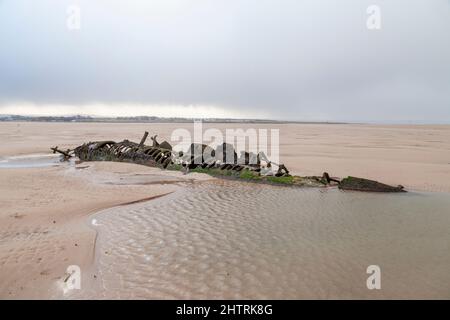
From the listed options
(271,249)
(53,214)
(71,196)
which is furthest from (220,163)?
(271,249)

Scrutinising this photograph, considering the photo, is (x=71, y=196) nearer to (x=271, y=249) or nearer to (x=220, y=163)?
(x=271, y=249)

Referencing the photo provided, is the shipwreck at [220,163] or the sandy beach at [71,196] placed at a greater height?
the shipwreck at [220,163]

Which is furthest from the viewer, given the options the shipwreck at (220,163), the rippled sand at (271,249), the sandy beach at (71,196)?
the shipwreck at (220,163)

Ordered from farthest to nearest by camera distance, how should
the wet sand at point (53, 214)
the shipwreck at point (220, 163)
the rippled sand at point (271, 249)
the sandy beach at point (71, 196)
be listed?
the shipwreck at point (220, 163), the sandy beach at point (71, 196), the wet sand at point (53, 214), the rippled sand at point (271, 249)

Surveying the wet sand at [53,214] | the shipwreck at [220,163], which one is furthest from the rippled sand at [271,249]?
the shipwreck at [220,163]

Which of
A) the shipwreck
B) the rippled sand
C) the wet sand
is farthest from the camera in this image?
the shipwreck

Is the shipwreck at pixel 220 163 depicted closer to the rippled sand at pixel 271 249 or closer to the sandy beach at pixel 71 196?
the sandy beach at pixel 71 196

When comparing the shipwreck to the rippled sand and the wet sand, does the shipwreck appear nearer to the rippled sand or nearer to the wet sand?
the wet sand

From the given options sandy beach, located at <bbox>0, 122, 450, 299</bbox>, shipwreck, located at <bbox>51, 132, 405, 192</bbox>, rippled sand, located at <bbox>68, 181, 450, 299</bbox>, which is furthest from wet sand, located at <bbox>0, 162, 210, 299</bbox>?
shipwreck, located at <bbox>51, 132, 405, 192</bbox>
